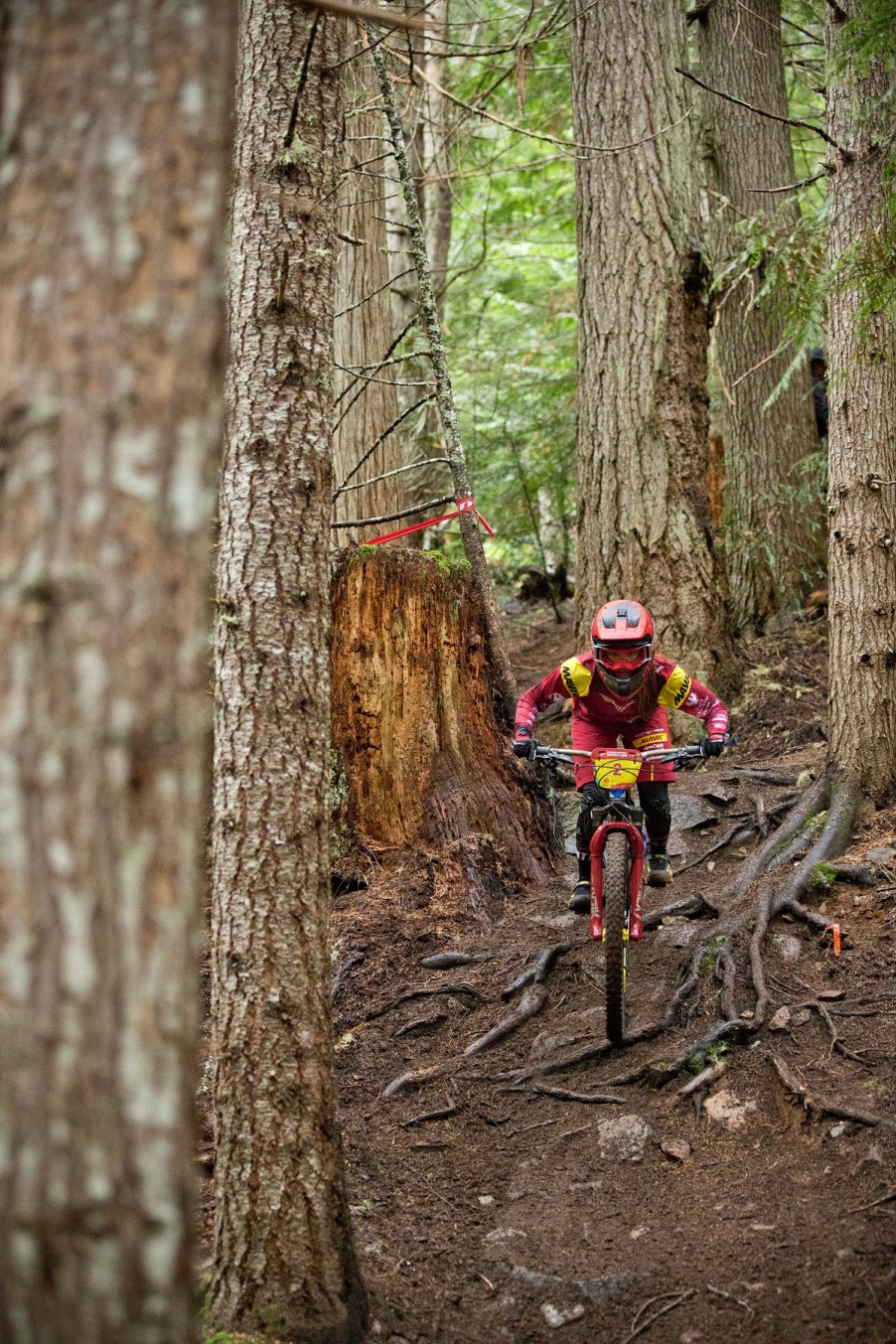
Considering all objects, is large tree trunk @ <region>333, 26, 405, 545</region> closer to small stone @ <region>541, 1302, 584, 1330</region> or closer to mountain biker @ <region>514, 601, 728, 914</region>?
mountain biker @ <region>514, 601, 728, 914</region>

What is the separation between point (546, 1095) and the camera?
5.48 m

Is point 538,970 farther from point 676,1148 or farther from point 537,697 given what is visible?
point 676,1148

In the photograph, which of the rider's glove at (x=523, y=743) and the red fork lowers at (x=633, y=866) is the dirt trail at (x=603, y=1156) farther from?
the rider's glove at (x=523, y=743)

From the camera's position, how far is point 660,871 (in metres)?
6.97

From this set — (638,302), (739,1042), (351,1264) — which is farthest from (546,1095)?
(638,302)

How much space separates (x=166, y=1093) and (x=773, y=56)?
48.8 ft

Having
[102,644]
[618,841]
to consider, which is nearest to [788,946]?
[618,841]

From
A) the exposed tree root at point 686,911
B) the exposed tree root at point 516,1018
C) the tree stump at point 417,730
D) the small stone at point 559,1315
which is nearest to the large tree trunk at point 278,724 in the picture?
the small stone at point 559,1315

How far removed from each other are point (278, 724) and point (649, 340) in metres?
7.28

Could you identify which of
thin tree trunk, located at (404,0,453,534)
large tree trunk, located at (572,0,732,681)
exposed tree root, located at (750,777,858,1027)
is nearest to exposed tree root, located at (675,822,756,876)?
exposed tree root, located at (750,777,858,1027)

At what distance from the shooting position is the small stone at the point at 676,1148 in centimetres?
479

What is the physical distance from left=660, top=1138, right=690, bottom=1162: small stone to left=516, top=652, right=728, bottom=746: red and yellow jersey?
257cm

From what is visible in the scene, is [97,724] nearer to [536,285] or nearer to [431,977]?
[431,977]

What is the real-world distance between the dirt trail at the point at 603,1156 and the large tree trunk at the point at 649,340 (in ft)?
11.4
